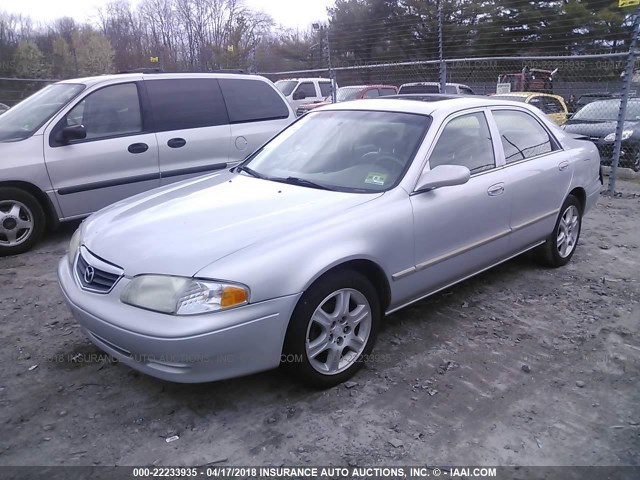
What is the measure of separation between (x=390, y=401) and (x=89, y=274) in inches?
70.5

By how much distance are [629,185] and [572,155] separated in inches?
201

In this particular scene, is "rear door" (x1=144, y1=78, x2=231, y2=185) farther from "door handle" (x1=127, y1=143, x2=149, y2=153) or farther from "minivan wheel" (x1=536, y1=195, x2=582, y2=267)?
"minivan wheel" (x1=536, y1=195, x2=582, y2=267)

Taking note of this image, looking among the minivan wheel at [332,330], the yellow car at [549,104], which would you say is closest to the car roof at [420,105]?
the minivan wheel at [332,330]

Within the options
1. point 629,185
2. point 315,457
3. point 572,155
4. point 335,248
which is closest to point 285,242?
point 335,248

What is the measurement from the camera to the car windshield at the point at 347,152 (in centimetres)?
334

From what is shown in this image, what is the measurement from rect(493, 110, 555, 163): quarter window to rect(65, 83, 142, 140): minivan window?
3.80 meters

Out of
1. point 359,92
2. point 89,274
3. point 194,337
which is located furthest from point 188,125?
point 359,92

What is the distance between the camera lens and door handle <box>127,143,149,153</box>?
556cm

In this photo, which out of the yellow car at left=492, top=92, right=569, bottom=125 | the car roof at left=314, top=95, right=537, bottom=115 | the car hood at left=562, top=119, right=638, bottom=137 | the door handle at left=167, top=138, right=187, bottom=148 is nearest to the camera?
the car roof at left=314, top=95, right=537, bottom=115

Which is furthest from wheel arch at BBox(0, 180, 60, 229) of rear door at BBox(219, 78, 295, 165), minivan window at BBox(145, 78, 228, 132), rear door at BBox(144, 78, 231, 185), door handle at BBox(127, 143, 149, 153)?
rear door at BBox(219, 78, 295, 165)

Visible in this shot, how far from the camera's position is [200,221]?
9.54 ft

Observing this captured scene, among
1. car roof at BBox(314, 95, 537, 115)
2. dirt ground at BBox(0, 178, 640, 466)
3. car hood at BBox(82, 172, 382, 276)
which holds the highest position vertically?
car roof at BBox(314, 95, 537, 115)

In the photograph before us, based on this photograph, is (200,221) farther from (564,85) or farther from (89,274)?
(564,85)

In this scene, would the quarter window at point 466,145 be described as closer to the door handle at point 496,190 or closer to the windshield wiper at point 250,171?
the door handle at point 496,190
